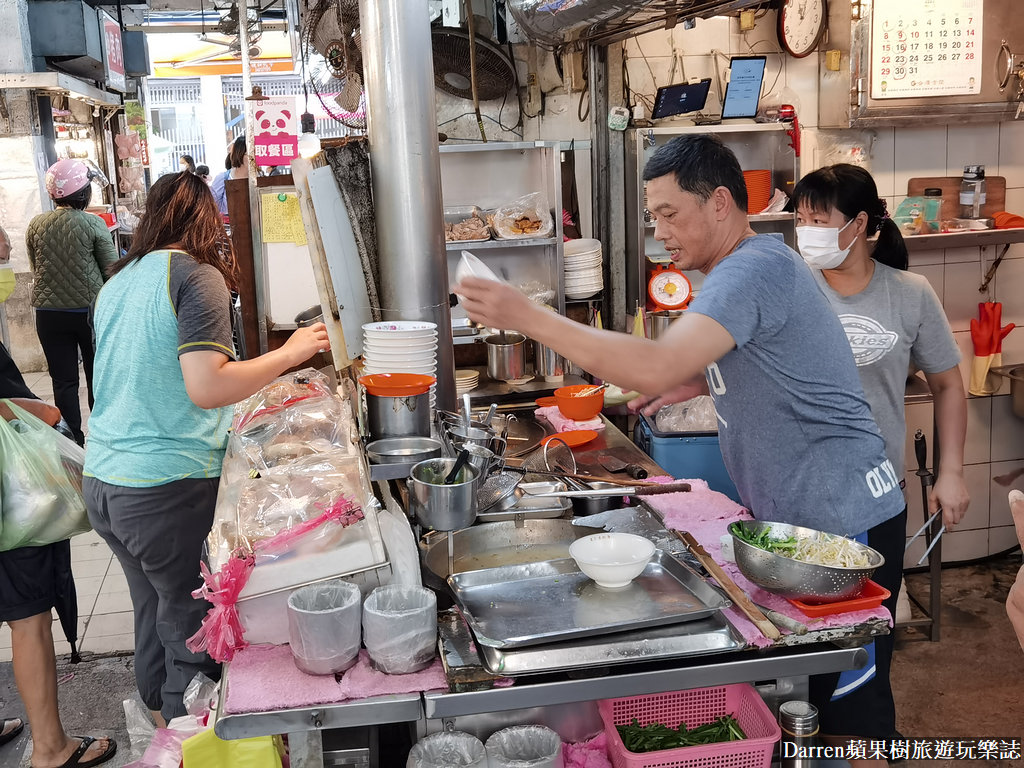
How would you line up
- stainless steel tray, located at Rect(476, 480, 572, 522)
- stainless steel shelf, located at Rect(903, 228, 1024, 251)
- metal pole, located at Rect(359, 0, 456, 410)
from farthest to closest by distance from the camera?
stainless steel shelf, located at Rect(903, 228, 1024, 251) < metal pole, located at Rect(359, 0, 456, 410) < stainless steel tray, located at Rect(476, 480, 572, 522)

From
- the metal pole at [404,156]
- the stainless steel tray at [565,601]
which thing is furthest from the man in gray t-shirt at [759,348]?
the metal pole at [404,156]

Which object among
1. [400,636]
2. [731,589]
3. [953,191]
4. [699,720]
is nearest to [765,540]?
[731,589]

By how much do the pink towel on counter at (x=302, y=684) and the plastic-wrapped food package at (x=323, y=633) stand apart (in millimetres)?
25

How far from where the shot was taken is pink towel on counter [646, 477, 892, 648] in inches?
78.2

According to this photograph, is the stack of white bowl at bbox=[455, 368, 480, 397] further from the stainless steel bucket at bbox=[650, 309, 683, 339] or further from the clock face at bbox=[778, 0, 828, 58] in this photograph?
the clock face at bbox=[778, 0, 828, 58]

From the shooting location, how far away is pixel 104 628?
4.72 metres

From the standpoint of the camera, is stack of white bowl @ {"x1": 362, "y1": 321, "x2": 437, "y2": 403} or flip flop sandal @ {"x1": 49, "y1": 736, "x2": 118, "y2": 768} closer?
stack of white bowl @ {"x1": 362, "y1": 321, "x2": 437, "y2": 403}

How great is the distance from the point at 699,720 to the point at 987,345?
12.5 ft

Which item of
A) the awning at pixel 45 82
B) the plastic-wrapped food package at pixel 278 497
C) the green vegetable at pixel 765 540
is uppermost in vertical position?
the awning at pixel 45 82

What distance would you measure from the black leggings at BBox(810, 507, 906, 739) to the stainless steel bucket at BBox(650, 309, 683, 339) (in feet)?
7.36

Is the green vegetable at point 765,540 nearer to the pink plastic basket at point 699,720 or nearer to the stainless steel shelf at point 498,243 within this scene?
the pink plastic basket at point 699,720

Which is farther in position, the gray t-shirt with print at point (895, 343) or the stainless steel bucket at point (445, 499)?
the gray t-shirt with print at point (895, 343)

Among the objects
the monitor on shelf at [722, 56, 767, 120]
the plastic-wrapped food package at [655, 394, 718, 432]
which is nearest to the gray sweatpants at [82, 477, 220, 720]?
the plastic-wrapped food package at [655, 394, 718, 432]

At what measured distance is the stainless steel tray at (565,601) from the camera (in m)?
1.98
